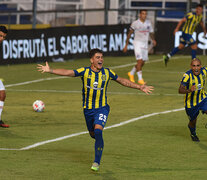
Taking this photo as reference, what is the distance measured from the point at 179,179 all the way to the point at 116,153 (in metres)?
2.06

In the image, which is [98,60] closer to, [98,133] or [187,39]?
[98,133]

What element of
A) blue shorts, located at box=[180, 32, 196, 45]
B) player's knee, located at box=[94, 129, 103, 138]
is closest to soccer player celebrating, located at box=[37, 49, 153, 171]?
player's knee, located at box=[94, 129, 103, 138]

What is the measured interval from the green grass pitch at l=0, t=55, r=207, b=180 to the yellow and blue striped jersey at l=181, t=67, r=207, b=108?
794 millimetres

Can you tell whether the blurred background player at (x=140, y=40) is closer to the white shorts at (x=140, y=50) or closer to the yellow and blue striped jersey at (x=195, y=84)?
the white shorts at (x=140, y=50)

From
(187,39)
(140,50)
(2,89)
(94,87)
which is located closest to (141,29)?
(140,50)

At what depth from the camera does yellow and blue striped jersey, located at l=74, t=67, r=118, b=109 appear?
10.9 metres

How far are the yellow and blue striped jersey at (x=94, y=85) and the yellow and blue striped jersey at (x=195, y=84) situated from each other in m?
2.24

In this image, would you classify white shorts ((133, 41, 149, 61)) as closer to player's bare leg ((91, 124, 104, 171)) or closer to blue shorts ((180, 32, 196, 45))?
blue shorts ((180, 32, 196, 45))

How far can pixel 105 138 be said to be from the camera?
43.4ft

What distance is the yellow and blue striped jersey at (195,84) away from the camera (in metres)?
12.7

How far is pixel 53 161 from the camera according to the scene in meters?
11.0

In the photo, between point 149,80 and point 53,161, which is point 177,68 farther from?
point 53,161

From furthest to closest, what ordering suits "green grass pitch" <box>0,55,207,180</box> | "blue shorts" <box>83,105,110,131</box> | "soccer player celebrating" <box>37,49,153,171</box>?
"soccer player celebrating" <box>37,49,153,171</box> → "blue shorts" <box>83,105,110,131</box> → "green grass pitch" <box>0,55,207,180</box>

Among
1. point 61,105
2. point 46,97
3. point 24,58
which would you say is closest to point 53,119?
point 61,105
